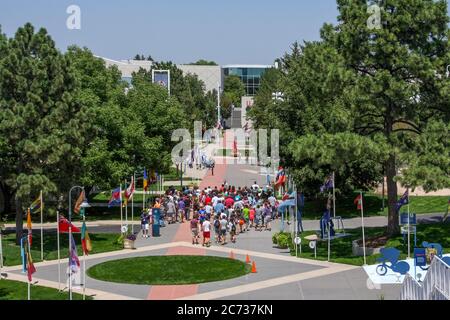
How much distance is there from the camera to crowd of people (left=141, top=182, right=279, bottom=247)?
3083cm

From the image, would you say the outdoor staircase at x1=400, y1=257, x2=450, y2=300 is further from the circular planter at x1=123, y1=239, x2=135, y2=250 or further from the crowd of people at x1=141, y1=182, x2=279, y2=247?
the circular planter at x1=123, y1=239, x2=135, y2=250

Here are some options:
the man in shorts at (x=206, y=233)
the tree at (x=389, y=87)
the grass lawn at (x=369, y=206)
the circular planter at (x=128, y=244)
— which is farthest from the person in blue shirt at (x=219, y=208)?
the tree at (x=389, y=87)

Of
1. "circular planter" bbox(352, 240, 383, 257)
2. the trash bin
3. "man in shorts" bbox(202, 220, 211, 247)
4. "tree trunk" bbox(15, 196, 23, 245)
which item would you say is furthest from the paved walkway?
"tree trunk" bbox(15, 196, 23, 245)

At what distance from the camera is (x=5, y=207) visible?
40438 millimetres

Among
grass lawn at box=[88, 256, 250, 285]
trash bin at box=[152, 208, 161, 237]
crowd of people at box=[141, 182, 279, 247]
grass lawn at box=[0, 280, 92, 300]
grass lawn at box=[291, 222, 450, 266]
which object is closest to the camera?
grass lawn at box=[0, 280, 92, 300]

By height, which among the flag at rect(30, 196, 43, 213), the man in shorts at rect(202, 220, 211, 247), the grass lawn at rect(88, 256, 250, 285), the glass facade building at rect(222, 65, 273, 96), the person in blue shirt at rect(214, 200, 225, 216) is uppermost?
the glass facade building at rect(222, 65, 273, 96)

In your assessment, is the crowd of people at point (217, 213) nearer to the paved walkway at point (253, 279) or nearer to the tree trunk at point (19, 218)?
the paved walkway at point (253, 279)

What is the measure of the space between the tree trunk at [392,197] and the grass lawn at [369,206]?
9549mm

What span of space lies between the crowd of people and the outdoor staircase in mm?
14455

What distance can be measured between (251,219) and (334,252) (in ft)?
24.2

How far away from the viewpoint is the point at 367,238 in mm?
28609

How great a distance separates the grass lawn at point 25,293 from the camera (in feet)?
69.2

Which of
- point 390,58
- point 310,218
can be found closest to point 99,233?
point 310,218
